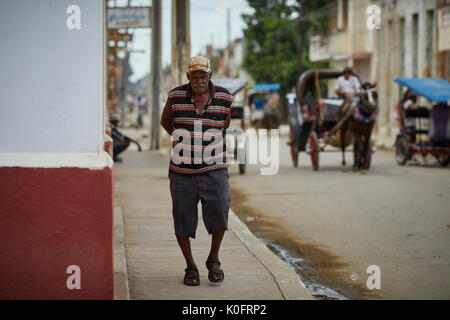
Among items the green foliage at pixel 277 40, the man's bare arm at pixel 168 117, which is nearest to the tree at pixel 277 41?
the green foliage at pixel 277 40

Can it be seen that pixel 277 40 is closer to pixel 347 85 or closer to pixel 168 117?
pixel 347 85

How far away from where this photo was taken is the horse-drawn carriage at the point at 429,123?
701 inches

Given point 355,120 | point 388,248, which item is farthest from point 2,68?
point 355,120

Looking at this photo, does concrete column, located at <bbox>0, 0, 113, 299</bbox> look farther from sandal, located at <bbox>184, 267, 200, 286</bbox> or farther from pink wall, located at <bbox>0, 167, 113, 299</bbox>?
sandal, located at <bbox>184, 267, 200, 286</bbox>

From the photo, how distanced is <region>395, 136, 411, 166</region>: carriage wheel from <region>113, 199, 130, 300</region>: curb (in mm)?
11054

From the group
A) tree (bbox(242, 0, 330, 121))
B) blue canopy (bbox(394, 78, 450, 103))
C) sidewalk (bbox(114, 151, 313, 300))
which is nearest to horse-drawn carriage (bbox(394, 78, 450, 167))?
blue canopy (bbox(394, 78, 450, 103))

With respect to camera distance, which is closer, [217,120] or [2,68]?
[2,68]

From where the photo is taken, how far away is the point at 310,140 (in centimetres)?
1819

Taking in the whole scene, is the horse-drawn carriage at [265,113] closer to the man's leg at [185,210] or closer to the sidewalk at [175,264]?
the sidewalk at [175,264]

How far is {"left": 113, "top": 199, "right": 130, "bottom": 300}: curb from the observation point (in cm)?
563

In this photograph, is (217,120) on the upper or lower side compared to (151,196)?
upper
